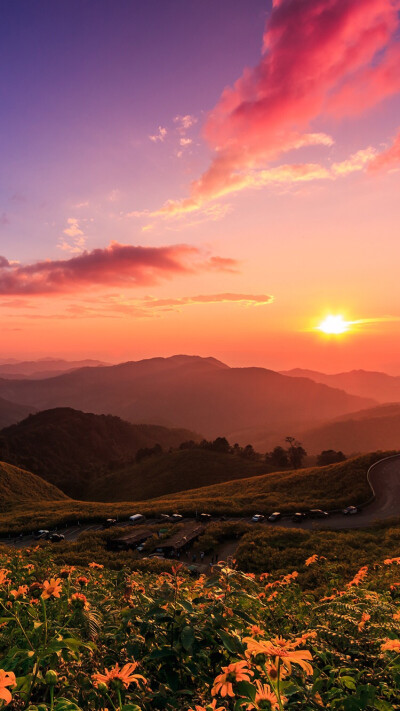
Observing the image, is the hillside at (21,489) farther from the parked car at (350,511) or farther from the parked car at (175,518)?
the parked car at (350,511)

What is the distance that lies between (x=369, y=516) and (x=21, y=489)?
6194 cm

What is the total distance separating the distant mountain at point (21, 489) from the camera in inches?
2485

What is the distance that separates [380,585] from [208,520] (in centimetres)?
2989

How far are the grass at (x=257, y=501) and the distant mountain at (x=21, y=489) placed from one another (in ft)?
18.9

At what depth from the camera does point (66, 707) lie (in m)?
2.34

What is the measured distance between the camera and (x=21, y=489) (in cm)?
6881

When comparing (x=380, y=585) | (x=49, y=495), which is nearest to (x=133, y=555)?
(x=380, y=585)

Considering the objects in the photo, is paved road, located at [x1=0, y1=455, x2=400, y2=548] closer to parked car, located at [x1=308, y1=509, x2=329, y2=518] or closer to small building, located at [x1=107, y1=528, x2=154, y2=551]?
parked car, located at [x1=308, y1=509, x2=329, y2=518]

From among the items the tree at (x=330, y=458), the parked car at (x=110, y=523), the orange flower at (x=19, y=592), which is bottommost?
the tree at (x=330, y=458)

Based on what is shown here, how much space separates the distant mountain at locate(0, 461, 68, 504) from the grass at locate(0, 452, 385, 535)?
5776 mm

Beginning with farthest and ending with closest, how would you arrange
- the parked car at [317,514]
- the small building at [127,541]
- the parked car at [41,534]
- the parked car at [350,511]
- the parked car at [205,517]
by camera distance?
the parked car at [205,517], the parked car at [350,511], the parked car at [317,514], the parked car at [41,534], the small building at [127,541]

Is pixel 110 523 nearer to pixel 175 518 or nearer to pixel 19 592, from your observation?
pixel 175 518

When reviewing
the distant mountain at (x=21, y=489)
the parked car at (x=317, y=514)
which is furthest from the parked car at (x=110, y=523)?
the distant mountain at (x=21, y=489)

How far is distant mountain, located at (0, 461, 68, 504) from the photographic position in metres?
63.1
